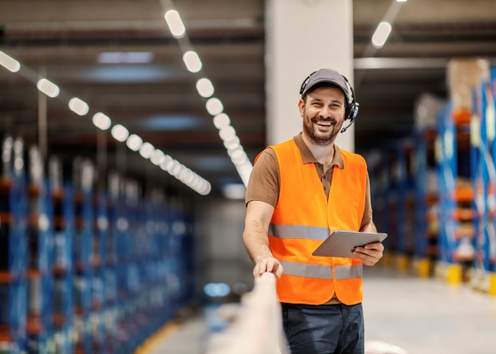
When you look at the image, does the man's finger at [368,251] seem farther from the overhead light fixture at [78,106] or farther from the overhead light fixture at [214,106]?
the overhead light fixture at [78,106]

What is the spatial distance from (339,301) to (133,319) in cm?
1977

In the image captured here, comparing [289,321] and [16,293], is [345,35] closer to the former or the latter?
[289,321]

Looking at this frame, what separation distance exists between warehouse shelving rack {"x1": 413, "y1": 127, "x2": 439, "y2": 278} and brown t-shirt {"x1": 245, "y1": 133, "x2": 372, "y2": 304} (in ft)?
33.7

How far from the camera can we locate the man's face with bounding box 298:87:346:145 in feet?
10.7

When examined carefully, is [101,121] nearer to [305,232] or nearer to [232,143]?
[232,143]

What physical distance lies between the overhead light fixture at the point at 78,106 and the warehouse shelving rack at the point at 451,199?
8.55m

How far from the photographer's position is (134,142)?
23.4 meters

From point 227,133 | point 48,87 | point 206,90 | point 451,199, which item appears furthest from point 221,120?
point 451,199

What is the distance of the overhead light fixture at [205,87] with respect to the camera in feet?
51.3

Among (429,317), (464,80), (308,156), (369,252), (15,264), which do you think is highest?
(464,80)

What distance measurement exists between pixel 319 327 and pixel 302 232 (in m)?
0.41

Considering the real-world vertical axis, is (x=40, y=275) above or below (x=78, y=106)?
below

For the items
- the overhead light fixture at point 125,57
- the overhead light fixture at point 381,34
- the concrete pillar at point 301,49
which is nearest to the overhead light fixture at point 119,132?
the overhead light fixture at point 125,57

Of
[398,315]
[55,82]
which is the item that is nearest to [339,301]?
[398,315]
